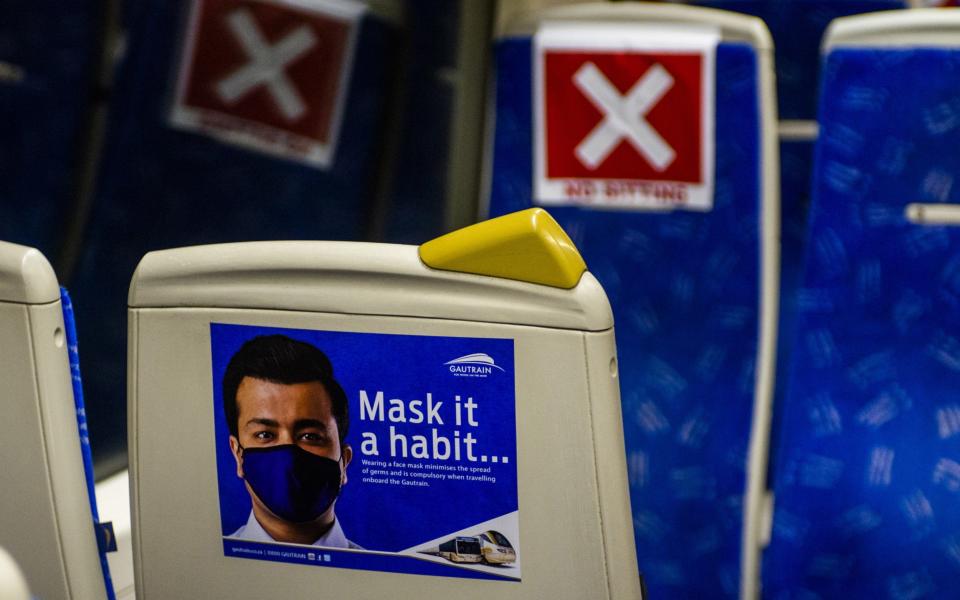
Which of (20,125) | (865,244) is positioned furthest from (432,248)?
(20,125)

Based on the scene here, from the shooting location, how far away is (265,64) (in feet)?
8.79

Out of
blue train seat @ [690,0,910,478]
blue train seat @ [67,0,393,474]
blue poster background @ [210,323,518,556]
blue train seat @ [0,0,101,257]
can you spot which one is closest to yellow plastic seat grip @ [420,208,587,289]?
blue poster background @ [210,323,518,556]

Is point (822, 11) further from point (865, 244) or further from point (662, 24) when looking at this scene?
point (865, 244)

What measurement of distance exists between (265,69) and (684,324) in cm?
123

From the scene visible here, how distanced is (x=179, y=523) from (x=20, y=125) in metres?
1.89

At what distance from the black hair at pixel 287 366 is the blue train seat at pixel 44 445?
0.16 m

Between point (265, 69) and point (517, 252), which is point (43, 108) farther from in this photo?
point (517, 252)

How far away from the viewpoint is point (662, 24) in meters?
1.94

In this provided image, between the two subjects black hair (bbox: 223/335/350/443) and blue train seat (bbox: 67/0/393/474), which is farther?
blue train seat (bbox: 67/0/393/474)

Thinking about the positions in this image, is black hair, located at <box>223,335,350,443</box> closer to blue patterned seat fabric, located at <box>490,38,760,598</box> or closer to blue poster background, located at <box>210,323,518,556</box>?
blue poster background, located at <box>210,323,518,556</box>

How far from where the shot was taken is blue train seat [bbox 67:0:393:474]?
2.63 meters

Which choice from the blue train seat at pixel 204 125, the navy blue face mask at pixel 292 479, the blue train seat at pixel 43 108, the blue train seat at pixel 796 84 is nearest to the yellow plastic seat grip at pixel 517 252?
the navy blue face mask at pixel 292 479

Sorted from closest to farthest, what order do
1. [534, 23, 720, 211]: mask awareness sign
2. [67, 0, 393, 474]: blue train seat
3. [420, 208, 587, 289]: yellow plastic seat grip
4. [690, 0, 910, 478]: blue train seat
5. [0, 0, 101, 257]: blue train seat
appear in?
[420, 208, 587, 289]: yellow plastic seat grip → [534, 23, 720, 211]: mask awareness sign → [690, 0, 910, 478]: blue train seat → [0, 0, 101, 257]: blue train seat → [67, 0, 393, 474]: blue train seat

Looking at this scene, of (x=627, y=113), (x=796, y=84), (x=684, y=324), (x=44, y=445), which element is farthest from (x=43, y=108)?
(x=44, y=445)
